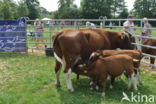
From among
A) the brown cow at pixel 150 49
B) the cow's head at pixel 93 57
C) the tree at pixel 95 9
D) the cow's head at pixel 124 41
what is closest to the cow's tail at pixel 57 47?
the cow's head at pixel 93 57

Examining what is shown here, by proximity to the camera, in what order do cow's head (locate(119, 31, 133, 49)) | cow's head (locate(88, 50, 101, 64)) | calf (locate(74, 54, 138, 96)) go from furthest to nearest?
cow's head (locate(119, 31, 133, 49)) → cow's head (locate(88, 50, 101, 64)) → calf (locate(74, 54, 138, 96))

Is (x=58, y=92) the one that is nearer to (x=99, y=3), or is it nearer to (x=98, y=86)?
(x=98, y=86)

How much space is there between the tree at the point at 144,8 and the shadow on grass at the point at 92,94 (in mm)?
55832

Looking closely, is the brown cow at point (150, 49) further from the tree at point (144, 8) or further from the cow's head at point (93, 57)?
the tree at point (144, 8)

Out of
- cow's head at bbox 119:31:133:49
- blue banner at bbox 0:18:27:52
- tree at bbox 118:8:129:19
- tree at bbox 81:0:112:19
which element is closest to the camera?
cow's head at bbox 119:31:133:49

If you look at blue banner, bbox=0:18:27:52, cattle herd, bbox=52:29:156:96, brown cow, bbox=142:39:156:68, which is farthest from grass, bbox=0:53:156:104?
blue banner, bbox=0:18:27:52

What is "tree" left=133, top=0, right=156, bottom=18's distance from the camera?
60197 millimetres

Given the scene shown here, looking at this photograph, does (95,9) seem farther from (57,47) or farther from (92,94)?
(92,94)

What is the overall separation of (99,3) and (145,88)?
57.8m

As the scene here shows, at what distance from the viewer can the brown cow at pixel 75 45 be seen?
18.2 feet

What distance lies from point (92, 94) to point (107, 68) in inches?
28.4

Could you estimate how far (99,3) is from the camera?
61719 mm

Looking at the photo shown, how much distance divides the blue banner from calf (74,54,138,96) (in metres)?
7.10

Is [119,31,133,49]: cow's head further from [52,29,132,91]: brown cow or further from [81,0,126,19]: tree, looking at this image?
[81,0,126,19]: tree
